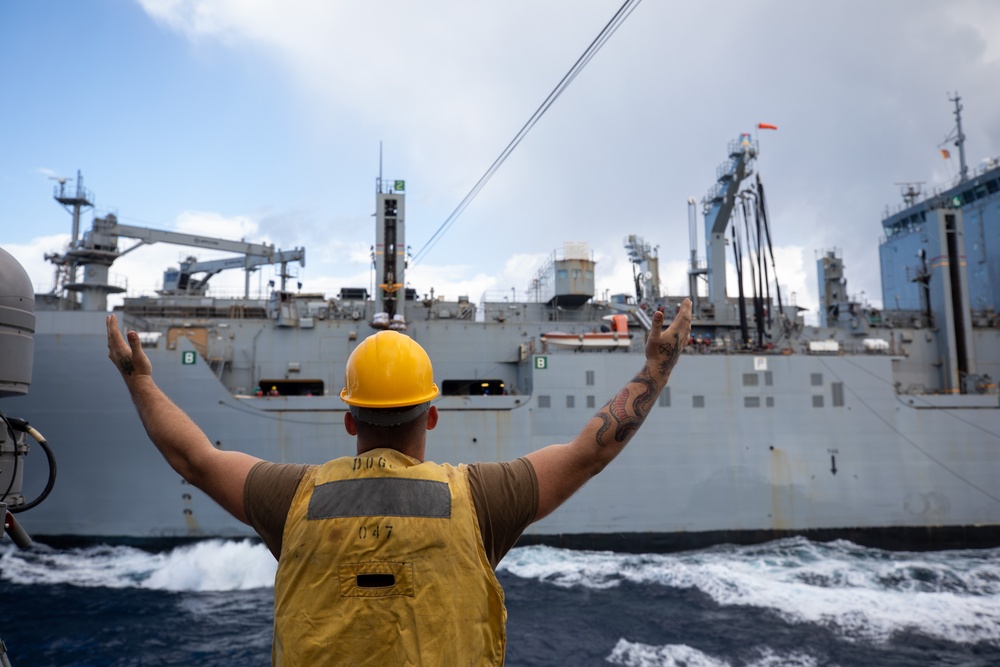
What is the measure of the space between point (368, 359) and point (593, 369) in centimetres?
1482

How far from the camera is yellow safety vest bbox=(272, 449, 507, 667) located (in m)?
1.36

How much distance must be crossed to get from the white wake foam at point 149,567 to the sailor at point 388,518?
12828 mm

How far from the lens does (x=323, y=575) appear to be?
141cm

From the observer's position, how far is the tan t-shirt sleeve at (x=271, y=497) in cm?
154

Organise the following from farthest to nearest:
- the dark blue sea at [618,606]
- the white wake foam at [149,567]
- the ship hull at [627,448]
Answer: the ship hull at [627,448] < the white wake foam at [149,567] < the dark blue sea at [618,606]

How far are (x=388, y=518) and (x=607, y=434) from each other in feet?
2.13

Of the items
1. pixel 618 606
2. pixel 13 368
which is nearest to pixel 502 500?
pixel 13 368

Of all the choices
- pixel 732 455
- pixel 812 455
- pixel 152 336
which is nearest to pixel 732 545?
pixel 732 455

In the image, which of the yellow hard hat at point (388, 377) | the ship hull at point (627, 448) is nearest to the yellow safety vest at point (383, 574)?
the yellow hard hat at point (388, 377)

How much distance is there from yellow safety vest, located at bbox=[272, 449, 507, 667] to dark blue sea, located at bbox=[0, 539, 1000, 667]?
27.6 feet

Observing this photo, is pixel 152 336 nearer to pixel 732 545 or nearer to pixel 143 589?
pixel 143 589

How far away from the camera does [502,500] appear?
5.12ft

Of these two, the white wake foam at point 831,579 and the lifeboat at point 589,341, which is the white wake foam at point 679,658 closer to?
the white wake foam at point 831,579

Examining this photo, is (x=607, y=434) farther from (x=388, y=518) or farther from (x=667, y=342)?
(x=388, y=518)
